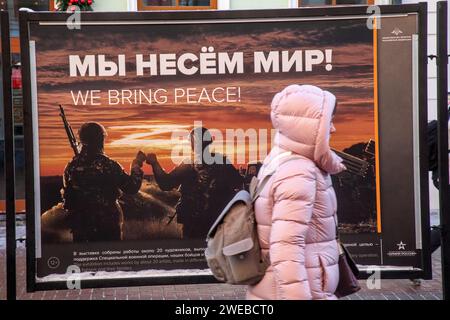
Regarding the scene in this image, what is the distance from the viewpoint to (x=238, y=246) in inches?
147

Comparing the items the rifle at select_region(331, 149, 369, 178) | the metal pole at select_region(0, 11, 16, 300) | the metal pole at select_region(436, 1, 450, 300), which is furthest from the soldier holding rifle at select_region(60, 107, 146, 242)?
the metal pole at select_region(436, 1, 450, 300)

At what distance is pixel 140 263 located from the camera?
5316 millimetres

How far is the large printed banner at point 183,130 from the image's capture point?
5.23 meters

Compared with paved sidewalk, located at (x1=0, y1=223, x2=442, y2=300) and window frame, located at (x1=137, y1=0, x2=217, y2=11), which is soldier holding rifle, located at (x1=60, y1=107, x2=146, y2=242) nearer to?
paved sidewalk, located at (x1=0, y1=223, x2=442, y2=300)

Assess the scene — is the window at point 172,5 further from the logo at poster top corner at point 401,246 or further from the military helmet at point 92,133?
the logo at poster top corner at point 401,246

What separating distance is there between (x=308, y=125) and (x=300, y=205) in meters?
0.40

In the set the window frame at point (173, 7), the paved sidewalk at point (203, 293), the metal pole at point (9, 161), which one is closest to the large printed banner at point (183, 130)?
the metal pole at point (9, 161)

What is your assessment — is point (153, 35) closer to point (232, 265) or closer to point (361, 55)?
point (361, 55)

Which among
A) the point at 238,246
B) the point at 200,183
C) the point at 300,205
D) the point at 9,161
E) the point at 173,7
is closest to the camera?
the point at 300,205

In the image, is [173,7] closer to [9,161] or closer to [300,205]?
[9,161]

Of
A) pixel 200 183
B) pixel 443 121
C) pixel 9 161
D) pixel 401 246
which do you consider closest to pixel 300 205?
pixel 200 183

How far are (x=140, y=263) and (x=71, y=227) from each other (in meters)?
0.51

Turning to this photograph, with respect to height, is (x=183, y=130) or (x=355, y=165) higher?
(x=183, y=130)

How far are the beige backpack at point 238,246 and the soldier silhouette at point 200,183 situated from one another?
1.42m
